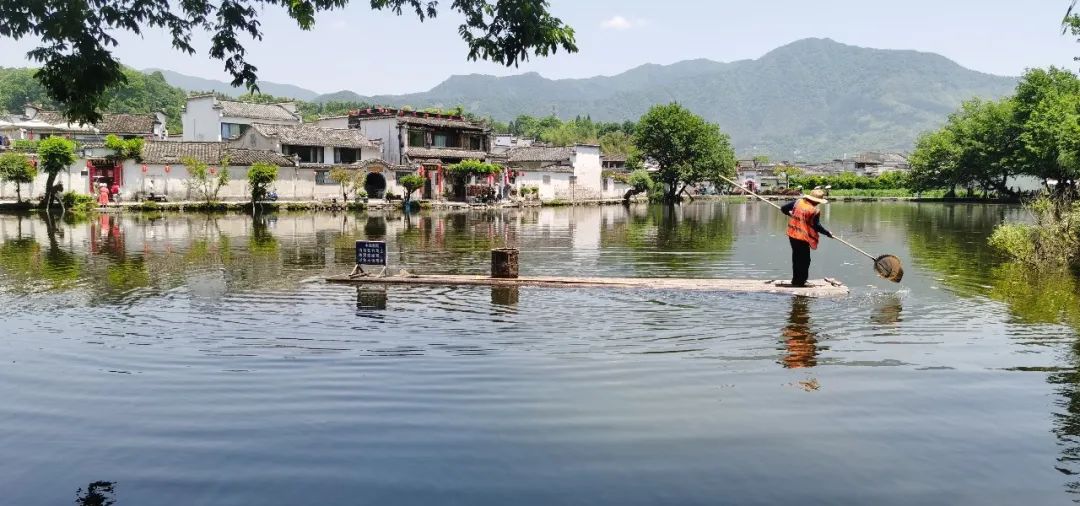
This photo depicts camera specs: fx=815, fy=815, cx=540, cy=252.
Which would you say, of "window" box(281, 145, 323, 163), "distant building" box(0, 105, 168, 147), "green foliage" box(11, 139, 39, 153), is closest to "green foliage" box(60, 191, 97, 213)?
"green foliage" box(11, 139, 39, 153)

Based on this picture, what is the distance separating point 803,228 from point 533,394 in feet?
28.5

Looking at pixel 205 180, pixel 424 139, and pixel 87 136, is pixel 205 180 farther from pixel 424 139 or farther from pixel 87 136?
pixel 424 139

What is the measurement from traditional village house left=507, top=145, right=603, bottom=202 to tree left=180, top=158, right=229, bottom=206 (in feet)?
97.5

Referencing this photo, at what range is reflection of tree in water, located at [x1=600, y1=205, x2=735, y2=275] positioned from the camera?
24947mm

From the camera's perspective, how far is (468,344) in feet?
38.9

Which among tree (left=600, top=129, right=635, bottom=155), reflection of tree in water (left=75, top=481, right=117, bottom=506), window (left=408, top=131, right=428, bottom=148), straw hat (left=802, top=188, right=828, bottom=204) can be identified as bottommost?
reflection of tree in water (left=75, top=481, right=117, bottom=506)

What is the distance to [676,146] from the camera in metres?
81.4

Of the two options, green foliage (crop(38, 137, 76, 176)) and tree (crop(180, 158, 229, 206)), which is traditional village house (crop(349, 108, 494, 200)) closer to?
tree (crop(180, 158, 229, 206))

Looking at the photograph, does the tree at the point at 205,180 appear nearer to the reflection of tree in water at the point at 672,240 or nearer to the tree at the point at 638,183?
the reflection of tree in water at the point at 672,240

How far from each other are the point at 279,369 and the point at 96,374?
2225 millimetres

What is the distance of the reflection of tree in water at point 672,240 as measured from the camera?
2495 cm

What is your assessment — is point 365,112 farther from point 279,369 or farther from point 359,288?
point 279,369

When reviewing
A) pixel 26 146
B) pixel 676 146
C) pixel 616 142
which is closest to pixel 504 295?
pixel 26 146

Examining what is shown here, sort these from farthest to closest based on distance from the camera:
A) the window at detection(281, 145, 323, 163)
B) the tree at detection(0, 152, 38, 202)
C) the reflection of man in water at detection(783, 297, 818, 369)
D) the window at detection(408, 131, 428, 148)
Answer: the window at detection(408, 131, 428, 148), the window at detection(281, 145, 323, 163), the tree at detection(0, 152, 38, 202), the reflection of man in water at detection(783, 297, 818, 369)
